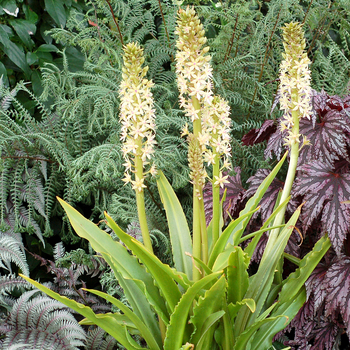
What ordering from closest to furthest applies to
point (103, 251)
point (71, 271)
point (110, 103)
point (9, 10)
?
point (103, 251) → point (71, 271) → point (110, 103) → point (9, 10)

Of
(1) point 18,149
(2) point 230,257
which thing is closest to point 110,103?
(1) point 18,149

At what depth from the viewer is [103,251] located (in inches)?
46.0

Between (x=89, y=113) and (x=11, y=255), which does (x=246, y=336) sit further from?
(x=89, y=113)

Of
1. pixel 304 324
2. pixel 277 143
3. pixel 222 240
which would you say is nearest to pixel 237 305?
pixel 222 240

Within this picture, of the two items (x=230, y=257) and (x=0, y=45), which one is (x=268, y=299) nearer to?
(x=230, y=257)

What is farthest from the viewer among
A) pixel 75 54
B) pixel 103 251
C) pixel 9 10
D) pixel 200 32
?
pixel 75 54

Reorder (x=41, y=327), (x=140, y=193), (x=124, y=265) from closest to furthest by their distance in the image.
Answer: (x=140, y=193)
(x=124, y=265)
(x=41, y=327)

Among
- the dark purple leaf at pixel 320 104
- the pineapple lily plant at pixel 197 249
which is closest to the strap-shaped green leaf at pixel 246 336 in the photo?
the pineapple lily plant at pixel 197 249

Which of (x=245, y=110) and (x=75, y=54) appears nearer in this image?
(x=245, y=110)

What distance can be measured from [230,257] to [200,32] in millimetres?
608

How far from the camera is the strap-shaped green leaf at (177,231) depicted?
1267 millimetres

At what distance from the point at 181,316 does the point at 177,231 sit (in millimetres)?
325

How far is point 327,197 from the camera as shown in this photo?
129 cm

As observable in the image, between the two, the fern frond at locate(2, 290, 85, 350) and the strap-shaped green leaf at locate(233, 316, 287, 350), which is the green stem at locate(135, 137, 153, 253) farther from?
the fern frond at locate(2, 290, 85, 350)
